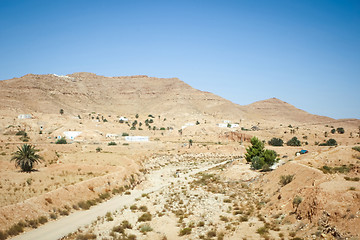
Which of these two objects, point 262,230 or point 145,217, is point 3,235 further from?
point 262,230

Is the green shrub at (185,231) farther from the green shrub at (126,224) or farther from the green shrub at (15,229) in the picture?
the green shrub at (15,229)

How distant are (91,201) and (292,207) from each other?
16711 millimetres

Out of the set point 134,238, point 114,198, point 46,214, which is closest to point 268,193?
point 134,238

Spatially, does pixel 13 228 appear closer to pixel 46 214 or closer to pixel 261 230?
pixel 46 214

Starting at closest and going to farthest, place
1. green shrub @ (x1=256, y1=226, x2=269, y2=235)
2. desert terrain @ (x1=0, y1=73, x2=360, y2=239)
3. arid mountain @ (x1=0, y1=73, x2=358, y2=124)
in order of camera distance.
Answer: desert terrain @ (x1=0, y1=73, x2=360, y2=239), green shrub @ (x1=256, y1=226, x2=269, y2=235), arid mountain @ (x1=0, y1=73, x2=358, y2=124)

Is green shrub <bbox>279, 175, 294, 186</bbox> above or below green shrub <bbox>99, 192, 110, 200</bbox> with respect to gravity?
above

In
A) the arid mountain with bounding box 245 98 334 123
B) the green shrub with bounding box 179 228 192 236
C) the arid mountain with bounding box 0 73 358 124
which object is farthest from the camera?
the arid mountain with bounding box 245 98 334 123

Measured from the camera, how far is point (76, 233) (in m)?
16.4

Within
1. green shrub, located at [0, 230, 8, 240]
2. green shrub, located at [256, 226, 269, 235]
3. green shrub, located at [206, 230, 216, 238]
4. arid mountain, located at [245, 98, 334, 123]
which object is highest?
arid mountain, located at [245, 98, 334, 123]

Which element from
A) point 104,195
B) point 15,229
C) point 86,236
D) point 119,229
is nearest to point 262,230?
point 119,229

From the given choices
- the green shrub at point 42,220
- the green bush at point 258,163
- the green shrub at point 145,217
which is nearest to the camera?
the green shrub at point 42,220

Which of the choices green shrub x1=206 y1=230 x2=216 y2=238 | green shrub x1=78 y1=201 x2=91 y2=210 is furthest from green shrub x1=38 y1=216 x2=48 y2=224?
green shrub x1=206 y1=230 x2=216 y2=238

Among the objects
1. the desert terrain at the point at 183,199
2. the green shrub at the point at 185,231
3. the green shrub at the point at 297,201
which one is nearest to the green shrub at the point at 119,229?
the desert terrain at the point at 183,199

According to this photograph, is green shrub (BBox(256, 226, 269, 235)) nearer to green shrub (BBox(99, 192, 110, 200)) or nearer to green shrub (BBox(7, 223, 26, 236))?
green shrub (BBox(7, 223, 26, 236))
